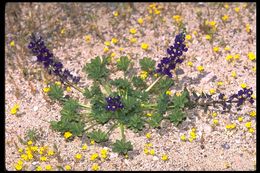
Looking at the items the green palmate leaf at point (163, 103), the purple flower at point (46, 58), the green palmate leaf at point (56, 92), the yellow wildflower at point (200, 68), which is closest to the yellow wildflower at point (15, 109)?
the green palmate leaf at point (56, 92)

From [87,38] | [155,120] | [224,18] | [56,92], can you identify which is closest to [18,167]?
[56,92]

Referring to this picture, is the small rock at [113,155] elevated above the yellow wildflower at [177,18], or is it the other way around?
the yellow wildflower at [177,18]

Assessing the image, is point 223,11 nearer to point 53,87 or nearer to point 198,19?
point 198,19

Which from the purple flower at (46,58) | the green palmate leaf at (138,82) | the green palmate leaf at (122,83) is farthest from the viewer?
the green palmate leaf at (138,82)

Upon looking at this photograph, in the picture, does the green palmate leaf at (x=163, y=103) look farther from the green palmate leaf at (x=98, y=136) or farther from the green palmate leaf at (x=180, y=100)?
the green palmate leaf at (x=98, y=136)

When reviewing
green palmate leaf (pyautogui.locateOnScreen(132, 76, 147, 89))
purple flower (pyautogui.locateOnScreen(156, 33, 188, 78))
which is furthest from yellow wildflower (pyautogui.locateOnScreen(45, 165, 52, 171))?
purple flower (pyautogui.locateOnScreen(156, 33, 188, 78))

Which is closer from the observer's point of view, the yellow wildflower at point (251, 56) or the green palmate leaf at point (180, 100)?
the green palmate leaf at point (180, 100)

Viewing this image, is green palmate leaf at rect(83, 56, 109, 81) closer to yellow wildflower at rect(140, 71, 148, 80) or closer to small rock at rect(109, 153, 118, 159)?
yellow wildflower at rect(140, 71, 148, 80)
